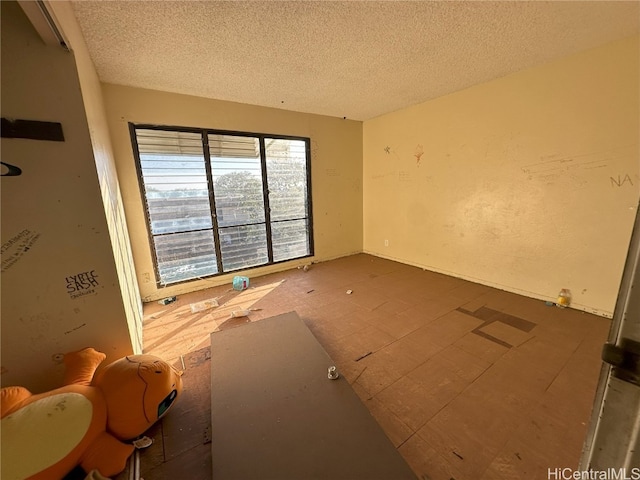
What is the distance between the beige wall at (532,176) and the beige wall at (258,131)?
959 millimetres

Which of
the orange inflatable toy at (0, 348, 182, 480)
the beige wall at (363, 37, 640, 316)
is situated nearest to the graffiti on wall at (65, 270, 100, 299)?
Result: the orange inflatable toy at (0, 348, 182, 480)

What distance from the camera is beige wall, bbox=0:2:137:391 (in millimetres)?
1178

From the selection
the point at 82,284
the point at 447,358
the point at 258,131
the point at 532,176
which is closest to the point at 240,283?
the point at 82,284

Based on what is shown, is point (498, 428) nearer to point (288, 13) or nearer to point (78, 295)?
point (78, 295)

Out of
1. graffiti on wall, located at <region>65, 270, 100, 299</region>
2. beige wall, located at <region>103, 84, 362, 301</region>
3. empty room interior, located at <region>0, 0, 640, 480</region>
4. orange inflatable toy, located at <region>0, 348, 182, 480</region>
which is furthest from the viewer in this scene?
beige wall, located at <region>103, 84, 362, 301</region>

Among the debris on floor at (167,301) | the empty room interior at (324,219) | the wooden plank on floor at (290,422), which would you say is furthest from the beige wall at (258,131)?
the wooden plank on floor at (290,422)

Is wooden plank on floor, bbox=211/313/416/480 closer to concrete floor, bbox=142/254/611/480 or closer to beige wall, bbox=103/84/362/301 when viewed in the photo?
concrete floor, bbox=142/254/611/480

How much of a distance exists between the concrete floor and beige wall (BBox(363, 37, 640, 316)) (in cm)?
41

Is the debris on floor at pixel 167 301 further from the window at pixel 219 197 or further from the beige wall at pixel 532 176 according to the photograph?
the beige wall at pixel 532 176

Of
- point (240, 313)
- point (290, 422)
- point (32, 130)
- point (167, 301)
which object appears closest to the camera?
point (32, 130)

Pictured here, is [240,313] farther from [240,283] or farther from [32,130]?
[32,130]

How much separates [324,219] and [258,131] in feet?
5.65

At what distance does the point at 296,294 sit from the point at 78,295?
80.1 inches

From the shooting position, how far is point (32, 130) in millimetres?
1201
